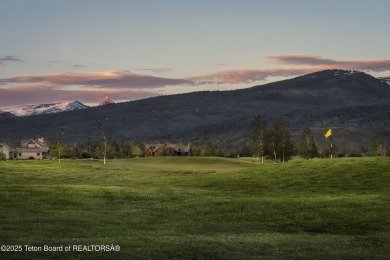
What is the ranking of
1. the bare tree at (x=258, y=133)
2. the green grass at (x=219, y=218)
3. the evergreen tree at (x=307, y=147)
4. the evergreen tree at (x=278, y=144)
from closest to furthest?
the green grass at (x=219, y=218)
the evergreen tree at (x=278, y=144)
the bare tree at (x=258, y=133)
the evergreen tree at (x=307, y=147)

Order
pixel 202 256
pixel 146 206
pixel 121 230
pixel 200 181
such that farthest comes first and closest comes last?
pixel 200 181 → pixel 146 206 → pixel 121 230 → pixel 202 256

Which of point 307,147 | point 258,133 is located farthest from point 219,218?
point 307,147

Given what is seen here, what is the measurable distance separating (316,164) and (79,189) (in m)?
32.4

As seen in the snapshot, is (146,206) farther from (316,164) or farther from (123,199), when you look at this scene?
(316,164)

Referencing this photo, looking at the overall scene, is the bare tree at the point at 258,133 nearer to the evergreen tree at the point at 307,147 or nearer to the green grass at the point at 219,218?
the evergreen tree at the point at 307,147

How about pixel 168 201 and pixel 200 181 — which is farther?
pixel 200 181

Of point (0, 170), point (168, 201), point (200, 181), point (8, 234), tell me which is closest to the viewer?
point (8, 234)

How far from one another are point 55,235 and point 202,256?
8.04 metres

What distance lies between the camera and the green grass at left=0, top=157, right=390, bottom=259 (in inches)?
1059

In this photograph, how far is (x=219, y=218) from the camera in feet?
131

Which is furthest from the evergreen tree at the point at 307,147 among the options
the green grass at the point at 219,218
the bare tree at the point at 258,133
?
the green grass at the point at 219,218

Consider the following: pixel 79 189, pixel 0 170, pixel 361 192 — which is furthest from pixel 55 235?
pixel 0 170

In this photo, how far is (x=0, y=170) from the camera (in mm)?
86312

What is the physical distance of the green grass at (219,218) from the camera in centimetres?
2689
